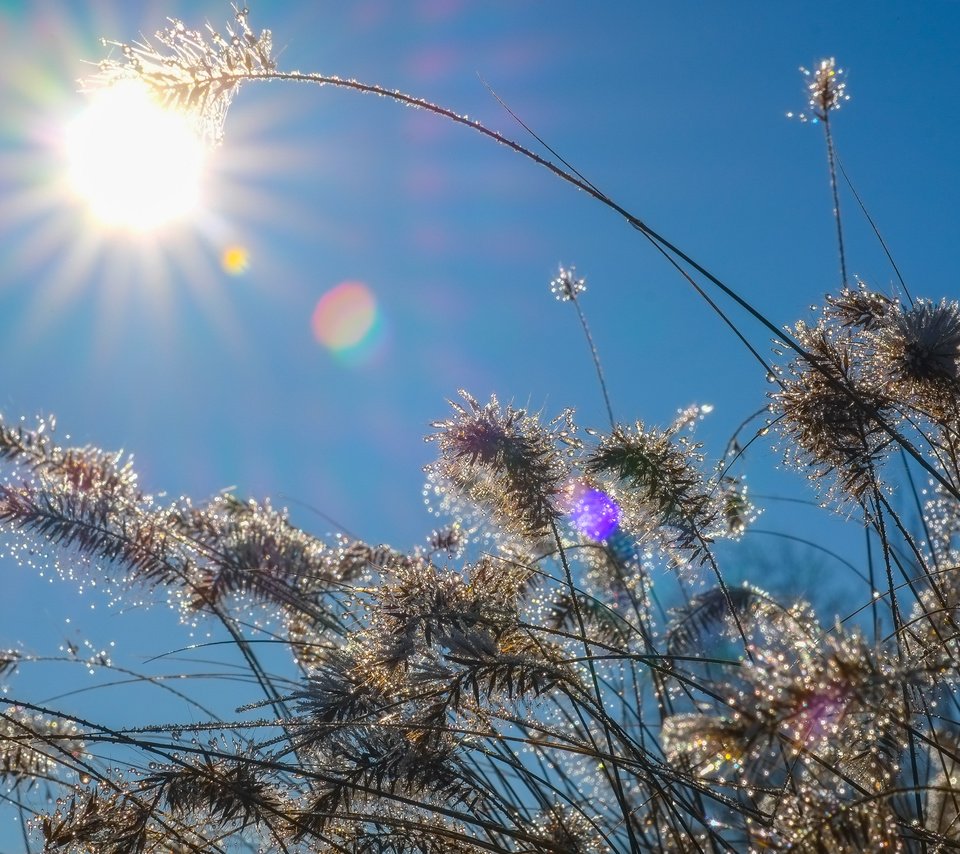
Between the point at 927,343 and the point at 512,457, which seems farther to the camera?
the point at 512,457

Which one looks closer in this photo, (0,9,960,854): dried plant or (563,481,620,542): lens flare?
(0,9,960,854): dried plant

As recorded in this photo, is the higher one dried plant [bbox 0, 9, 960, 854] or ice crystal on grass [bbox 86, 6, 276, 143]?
ice crystal on grass [bbox 86, 6, 276, 143]

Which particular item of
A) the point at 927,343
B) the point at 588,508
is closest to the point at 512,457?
the point at 588,508

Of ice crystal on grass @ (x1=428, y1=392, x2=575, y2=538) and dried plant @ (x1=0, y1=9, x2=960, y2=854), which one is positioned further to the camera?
ice crystal on grass @ (x1=428, y1=392, x2=575, y2=538)

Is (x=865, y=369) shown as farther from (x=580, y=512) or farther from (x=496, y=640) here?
(x=496, y=640)

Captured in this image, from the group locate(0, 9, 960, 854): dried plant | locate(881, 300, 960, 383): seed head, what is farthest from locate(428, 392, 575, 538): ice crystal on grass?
locate(881, 300, 960, 383): seed head

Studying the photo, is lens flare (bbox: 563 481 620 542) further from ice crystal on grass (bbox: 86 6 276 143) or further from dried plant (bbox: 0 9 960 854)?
ice crystal on grass (bbox: 86 6 276 143)

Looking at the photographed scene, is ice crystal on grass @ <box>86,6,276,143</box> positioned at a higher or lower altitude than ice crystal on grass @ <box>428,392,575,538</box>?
higher

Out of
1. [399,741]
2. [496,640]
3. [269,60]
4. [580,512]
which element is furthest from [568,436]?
[269,60]

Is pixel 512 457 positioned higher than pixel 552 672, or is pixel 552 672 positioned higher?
pixel 512 457

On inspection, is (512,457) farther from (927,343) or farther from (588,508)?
(927,343)

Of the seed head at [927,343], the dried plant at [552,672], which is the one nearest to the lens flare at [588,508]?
the dried plant at [552,672]

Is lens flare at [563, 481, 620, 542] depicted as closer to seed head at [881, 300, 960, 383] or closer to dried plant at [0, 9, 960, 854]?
dried plant at [0, 9, 960, 854]

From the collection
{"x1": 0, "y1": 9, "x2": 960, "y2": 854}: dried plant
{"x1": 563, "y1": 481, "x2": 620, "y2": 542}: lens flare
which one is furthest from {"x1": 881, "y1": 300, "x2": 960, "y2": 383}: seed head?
{"x1": 563, "y1": 481, "x2": 620, "y2": 542}: lens flare
